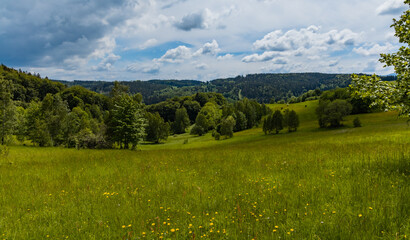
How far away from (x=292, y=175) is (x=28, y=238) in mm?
Answer: 7818

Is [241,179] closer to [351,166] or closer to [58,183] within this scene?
[351,166]

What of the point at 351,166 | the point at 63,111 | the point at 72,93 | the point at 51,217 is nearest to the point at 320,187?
the point at 351,166

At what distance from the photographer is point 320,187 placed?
6.17m

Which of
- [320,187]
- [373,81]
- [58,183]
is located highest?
[373,81]

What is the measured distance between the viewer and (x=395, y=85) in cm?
713

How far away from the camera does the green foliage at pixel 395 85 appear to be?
22.3 feet

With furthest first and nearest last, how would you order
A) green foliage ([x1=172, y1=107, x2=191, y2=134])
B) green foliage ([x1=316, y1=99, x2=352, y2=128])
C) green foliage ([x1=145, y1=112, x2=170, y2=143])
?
green foliage ([x1=172, y1=107, x2=191, y2=134]), green foliage ([x1=145, y1=112, x2=170, y2=143]), green foliage ([x1=316, y1=99, x2=352, y2=128])

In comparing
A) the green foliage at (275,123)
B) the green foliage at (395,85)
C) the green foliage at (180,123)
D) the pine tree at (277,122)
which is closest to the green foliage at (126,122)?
the green foliage at (395,85)

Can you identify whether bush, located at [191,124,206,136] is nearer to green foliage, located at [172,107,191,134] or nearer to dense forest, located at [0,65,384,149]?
dense forest, located at [0,65,384,149]

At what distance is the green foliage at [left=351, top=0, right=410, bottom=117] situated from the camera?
6792mm

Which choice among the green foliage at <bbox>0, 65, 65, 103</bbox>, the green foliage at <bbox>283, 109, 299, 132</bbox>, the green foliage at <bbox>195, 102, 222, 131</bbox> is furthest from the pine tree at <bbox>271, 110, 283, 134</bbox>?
the green foliage at <bbox>0, 65, 65, 103</bbox>

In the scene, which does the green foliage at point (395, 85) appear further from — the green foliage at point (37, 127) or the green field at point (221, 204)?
the green foliage at point (37, 127)

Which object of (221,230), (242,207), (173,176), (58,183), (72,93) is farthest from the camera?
(72,93)

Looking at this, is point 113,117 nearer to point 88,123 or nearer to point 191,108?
point 88,123
